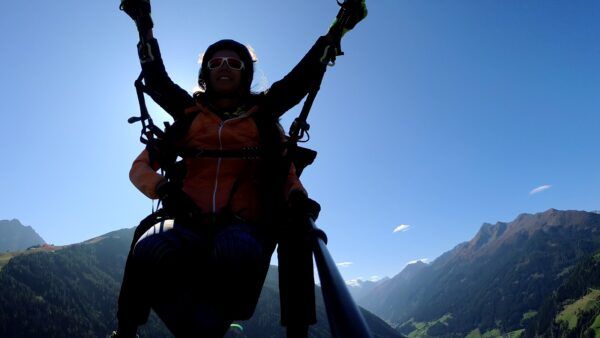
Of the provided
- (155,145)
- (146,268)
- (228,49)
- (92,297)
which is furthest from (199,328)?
(92,297)

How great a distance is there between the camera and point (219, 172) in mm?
3760

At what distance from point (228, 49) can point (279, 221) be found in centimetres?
257

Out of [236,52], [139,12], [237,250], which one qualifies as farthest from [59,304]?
[237,250]

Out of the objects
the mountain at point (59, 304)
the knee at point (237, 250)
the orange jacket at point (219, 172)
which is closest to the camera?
the knee at point (237, 250)

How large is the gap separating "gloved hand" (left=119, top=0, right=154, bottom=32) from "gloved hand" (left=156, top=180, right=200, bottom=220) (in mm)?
2360

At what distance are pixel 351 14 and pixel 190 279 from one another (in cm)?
336

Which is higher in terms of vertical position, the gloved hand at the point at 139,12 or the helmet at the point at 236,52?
the gloved hand at the point at 139,12

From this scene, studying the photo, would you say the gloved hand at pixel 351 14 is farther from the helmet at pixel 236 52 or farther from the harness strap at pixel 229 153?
the harness strap at pixel 229 153

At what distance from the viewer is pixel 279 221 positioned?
3539 millimetres

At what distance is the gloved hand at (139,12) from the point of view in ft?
15.0

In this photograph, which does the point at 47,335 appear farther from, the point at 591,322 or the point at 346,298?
the point at 591,322

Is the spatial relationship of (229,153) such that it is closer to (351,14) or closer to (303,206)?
(303,206)

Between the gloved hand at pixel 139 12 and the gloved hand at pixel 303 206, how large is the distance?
3016 mm

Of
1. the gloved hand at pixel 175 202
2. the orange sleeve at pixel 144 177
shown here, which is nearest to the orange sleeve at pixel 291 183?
the gloved hand at pixel 175 202
